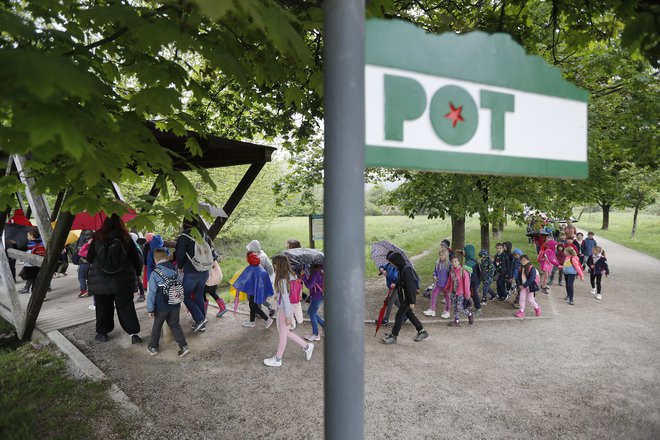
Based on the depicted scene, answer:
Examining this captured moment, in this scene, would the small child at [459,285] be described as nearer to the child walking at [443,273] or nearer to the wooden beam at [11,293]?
the child walking at [443,273]

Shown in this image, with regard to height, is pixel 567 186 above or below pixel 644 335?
above

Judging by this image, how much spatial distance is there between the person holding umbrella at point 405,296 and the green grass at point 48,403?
3.87 metres

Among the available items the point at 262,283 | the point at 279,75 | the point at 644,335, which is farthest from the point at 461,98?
the point at 644,335

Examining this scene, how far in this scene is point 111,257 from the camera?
547 cm

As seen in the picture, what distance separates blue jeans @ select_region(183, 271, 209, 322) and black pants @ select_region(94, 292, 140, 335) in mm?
801

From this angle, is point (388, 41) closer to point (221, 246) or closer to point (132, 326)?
point (132, 326)

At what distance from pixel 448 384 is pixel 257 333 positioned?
10.7 feet

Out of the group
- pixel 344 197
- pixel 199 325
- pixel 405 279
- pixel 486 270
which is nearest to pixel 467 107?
pixel 344 197

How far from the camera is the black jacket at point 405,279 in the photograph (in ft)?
19.0

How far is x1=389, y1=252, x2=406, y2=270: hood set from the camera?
6.00 m

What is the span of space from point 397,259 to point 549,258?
5.82m

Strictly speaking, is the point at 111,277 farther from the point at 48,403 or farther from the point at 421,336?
the point at 421,336

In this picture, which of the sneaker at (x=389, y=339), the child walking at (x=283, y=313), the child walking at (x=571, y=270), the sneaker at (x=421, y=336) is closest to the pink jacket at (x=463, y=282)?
the sneaker at (x=421, y=336)

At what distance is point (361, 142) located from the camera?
0.96 m
